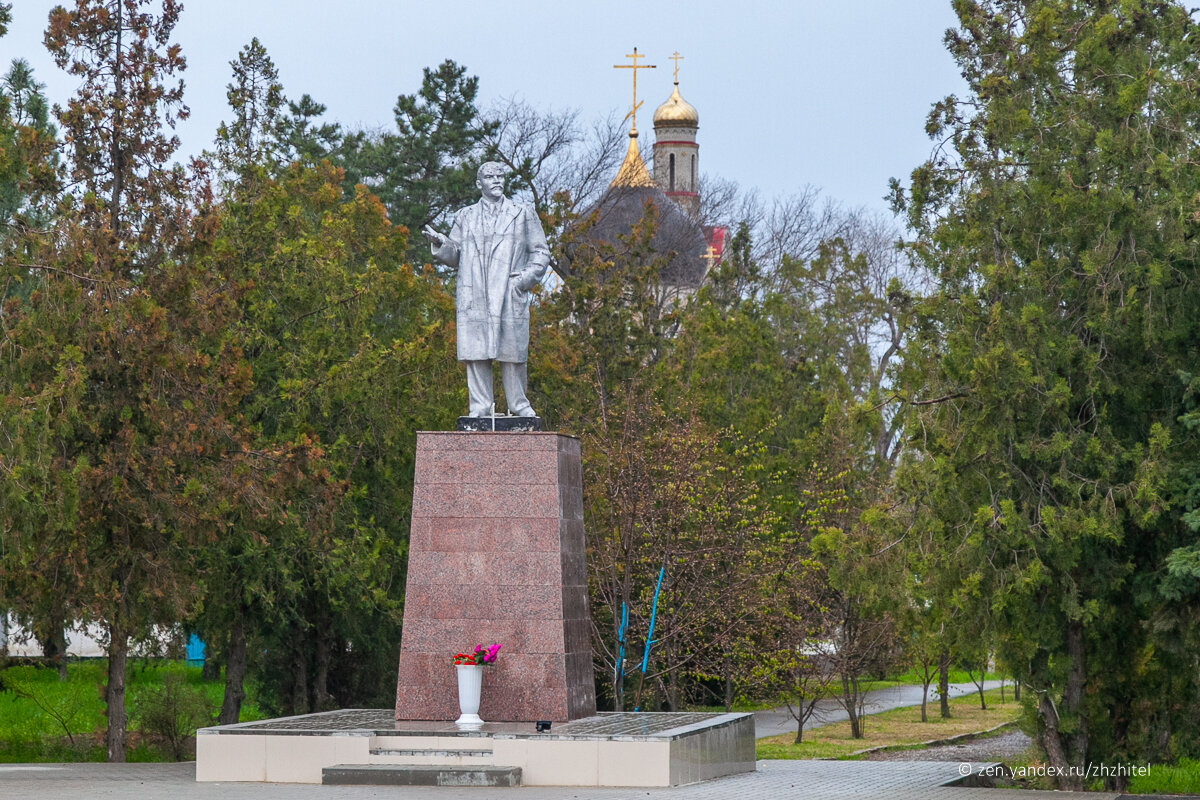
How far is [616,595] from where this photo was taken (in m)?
21.0

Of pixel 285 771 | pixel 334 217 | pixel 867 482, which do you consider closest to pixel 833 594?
pixel 867 482

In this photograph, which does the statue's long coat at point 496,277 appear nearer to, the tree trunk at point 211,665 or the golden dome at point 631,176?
the tree trunk at point 211,665

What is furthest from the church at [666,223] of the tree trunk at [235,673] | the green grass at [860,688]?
the tree trunk at [235,673]

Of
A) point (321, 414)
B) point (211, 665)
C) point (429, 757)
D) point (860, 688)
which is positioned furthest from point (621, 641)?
point (860, 688)

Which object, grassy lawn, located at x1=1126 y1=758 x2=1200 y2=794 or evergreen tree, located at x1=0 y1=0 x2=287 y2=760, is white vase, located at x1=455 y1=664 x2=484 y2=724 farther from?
grassy lawn, located at x1=1126 y1=758 x2=1200 y2=794

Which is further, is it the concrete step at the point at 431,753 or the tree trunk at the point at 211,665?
the tree trunk at the point at 211,665

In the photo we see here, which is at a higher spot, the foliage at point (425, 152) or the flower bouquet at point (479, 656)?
the foliage at point (425, 152)

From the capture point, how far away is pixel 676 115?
75.7 meters

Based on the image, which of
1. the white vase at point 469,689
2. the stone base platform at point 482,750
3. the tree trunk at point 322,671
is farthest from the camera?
the tree trunk at point 322,671

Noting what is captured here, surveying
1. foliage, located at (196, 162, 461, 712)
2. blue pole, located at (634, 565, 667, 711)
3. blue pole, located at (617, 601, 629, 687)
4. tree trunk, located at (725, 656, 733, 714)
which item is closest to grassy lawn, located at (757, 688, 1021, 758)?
tree trunk, located at (725, 656, 733, 714)

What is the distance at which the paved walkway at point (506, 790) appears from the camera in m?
11.9

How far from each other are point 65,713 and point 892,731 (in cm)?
1244

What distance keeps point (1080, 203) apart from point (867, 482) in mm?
12315

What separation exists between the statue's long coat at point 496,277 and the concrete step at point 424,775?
12.8 feet
